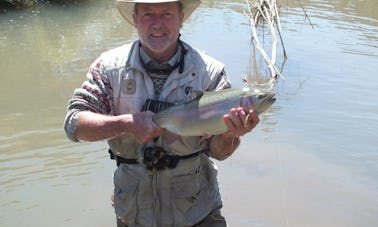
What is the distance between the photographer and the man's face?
2885 millimetres

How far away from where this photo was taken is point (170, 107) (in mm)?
2756

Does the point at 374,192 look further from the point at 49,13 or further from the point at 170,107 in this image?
the point at 49,13

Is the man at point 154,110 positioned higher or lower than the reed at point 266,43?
higher

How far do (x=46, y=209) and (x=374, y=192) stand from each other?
413cm

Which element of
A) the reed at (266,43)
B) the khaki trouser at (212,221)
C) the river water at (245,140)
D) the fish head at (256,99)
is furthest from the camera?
the reed at (266,43)

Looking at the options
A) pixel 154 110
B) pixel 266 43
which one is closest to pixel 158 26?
pixel 154 110

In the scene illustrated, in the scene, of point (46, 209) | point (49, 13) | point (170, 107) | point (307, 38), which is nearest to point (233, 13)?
point (307, 38)

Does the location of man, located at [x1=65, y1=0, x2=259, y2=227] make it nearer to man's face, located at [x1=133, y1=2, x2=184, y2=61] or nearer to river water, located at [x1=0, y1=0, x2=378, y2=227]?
man's face, located at [x1=133, y1=2, x2=184, y2=61]

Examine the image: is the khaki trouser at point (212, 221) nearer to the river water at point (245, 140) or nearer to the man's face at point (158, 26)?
the man's face at point (158, 26)

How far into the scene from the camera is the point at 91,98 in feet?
9.55

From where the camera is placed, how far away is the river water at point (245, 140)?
6.25 meters

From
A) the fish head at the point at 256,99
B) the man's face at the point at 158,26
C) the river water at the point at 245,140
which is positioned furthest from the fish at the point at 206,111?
the river water at the point at 245,140

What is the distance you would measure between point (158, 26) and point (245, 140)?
5605 millimetres

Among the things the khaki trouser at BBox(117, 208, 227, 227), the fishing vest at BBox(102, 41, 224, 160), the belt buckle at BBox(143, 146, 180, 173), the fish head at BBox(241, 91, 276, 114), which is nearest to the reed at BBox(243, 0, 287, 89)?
the khaki trouser at BBox(117, 208, 227, 227)
